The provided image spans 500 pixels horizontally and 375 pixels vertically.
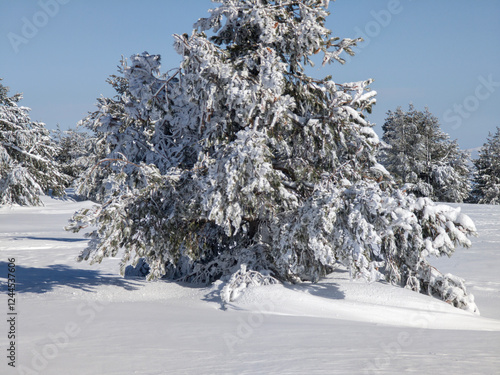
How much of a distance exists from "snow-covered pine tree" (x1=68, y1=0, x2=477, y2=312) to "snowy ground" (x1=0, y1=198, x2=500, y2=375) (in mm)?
632

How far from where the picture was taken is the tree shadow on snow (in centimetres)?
957

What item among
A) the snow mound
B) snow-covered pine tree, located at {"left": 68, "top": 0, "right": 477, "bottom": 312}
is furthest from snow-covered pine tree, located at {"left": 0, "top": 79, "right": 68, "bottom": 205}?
the snow mound

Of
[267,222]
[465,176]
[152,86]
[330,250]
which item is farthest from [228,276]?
[465,176]

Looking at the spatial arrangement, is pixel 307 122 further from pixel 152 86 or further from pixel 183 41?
pixel 152 86

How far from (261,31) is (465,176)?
34827 millimetres

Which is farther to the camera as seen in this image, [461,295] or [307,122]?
[307,122]

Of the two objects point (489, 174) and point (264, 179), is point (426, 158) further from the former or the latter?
point (264, 179)

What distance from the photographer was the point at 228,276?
9172 mm

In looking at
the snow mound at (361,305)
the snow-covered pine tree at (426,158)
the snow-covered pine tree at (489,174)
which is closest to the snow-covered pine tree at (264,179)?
the snow mound at (361,305)

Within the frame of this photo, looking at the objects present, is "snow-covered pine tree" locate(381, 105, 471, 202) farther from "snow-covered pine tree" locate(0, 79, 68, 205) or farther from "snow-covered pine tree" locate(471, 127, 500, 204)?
"snow-covered pine tree" locate(0, 79, 68, 205)

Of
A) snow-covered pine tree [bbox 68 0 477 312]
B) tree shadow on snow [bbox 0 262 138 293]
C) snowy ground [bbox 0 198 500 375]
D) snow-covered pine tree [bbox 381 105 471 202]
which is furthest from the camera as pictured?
snow-covered pine tree [bbox 381 105 471 202]

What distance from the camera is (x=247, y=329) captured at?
6113 mm

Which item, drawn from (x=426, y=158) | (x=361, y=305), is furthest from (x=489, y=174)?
(x=361, y=305)

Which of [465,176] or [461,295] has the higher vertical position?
[465,176]
